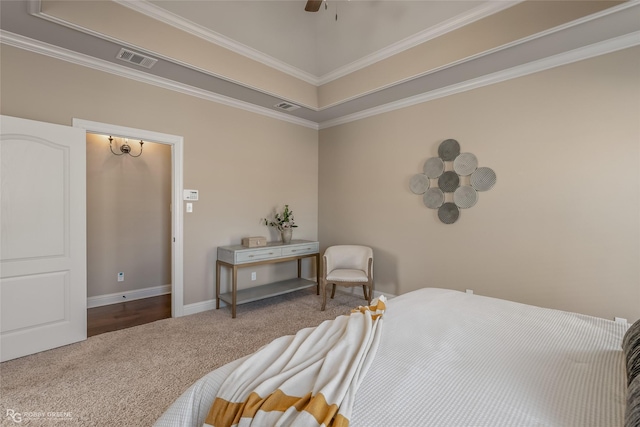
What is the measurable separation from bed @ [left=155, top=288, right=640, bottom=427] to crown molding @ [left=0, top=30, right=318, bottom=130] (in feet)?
10.4

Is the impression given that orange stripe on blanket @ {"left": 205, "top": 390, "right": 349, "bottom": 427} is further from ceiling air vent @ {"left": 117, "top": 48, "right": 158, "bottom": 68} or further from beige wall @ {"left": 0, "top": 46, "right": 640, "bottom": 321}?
ceiling air vent @ {"left": 117, "top": 48, "right": 158, "bottom": 68}

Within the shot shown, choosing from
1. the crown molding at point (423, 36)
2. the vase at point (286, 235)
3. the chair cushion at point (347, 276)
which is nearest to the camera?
the crown molding at point (423, 36)

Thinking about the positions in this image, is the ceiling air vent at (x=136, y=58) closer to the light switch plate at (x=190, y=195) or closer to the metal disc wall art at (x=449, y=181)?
the light switch plate at (x=190, y=195)

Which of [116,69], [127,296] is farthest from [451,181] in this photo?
[127,296]

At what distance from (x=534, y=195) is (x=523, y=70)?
123cm

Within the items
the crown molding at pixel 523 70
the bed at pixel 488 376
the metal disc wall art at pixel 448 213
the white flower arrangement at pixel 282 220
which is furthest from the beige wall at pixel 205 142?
the bed at pixel 488 376

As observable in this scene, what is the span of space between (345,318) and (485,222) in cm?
227

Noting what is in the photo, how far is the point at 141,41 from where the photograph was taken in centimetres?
252

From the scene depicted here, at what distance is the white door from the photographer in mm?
2303

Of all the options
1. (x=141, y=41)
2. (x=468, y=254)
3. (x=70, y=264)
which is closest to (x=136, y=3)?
(x=141, y=41)

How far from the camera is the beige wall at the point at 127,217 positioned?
11.9ft

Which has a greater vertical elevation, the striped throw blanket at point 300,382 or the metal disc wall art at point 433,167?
the metal disc wall art at point 433,167

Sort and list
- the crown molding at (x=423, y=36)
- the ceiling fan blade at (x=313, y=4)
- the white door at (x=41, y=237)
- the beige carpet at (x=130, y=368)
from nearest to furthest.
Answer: the beige carpet at (x=130, y=368) → the ceiling fan blade at (x=313, y=4) → the white door at (x=41, y=237) → the crown molding at (x=423, y=36)

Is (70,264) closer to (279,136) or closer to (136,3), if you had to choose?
(136,3)
